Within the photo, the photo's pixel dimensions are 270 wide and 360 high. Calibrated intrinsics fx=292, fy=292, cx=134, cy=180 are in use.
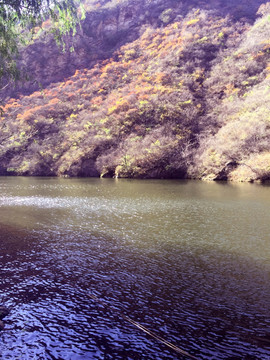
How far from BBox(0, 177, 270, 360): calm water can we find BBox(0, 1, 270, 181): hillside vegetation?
2308 cm

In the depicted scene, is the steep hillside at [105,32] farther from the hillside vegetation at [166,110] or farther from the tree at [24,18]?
the tree at [24,18]

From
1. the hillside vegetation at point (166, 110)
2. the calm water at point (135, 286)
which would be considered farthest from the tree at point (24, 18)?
the hillside vegetation at point (166, 110)

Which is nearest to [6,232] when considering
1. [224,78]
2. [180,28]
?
[224,78]

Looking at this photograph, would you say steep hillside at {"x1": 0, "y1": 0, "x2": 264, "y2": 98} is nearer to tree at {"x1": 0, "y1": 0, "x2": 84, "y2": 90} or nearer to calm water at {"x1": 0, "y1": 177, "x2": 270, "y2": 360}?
tree at {"x1": 0, "y1": 0, "x2": 84, "y2": 90}

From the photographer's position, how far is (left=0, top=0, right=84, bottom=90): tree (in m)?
10.6

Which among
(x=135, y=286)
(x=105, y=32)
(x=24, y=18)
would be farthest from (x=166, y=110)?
(x=105, y=32)

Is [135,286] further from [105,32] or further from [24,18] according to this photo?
[105,32]

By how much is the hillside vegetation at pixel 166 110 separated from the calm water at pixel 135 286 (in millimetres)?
23077

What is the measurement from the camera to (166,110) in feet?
161

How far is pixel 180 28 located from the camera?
71.7 m

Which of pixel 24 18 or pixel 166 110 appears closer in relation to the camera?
pixel 24 18

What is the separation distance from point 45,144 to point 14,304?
51237 mm

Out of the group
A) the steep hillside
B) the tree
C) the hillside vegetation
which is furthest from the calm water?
the steep hillside

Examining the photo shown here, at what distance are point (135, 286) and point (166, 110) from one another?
44.7 meters
